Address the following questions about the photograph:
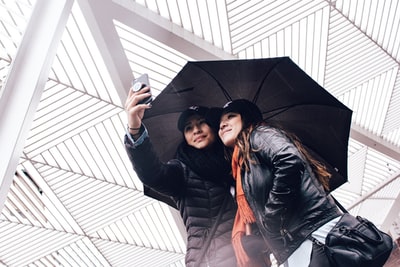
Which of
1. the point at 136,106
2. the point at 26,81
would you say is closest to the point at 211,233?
the point at 136,106

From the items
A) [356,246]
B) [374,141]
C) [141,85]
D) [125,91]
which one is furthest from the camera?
[374,141]

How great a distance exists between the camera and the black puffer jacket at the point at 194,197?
102 inches

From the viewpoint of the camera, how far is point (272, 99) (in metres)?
2.86

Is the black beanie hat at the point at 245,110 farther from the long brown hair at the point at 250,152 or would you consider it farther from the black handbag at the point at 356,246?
the black handbag at the point at 356,246

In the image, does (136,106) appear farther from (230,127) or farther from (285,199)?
(285,199)

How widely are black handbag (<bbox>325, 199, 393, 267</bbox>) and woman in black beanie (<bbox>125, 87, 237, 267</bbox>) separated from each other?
0.62 meters

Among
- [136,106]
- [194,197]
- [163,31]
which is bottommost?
[163,31]

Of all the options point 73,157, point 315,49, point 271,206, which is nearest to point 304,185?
point 271,206

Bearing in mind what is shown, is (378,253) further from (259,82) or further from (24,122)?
(24,122)

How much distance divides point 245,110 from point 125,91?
7.25 metres

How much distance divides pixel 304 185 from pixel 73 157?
9966 mm

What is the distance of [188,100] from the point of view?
2984mm

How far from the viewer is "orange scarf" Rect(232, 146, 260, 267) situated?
241 centimetres

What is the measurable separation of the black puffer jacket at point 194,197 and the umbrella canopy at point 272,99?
0.33 metres
